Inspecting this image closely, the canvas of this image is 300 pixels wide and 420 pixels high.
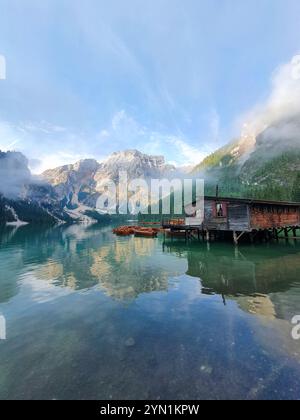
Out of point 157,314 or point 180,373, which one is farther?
point 157,314

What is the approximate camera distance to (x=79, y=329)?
10.1m

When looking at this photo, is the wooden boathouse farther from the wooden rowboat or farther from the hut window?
the wooden rowboat

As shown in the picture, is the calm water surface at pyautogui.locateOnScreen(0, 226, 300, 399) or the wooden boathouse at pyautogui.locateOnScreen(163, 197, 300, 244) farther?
the wooden boathouse at pyautogui.locateOnScreen(163, 197, 300, 244)

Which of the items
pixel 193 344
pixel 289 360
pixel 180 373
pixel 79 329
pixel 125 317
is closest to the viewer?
pixel 180 373

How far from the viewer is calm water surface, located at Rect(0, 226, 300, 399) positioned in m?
6.31

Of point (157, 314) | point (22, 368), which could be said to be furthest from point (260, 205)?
point (22, 368)

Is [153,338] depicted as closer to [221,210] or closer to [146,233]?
[221,210]

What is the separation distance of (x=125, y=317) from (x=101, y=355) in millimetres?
3288

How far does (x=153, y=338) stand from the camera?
895cm

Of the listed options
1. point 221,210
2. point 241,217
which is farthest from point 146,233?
point 241,217

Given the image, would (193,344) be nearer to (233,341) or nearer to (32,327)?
(233,341)

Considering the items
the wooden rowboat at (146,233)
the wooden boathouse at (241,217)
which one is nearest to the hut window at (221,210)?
the wooden boathouse at (241,217)

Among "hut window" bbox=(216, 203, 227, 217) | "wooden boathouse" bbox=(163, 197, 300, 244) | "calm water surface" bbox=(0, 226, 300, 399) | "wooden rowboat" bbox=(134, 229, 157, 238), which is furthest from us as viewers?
"wooden rowboat" bbox=(134, 229, 157, 238)

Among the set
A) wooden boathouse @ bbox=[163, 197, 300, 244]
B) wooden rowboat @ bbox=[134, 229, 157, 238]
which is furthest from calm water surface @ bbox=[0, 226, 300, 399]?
wooden rowboat @ bbox=[134, 229, 157, 238]
